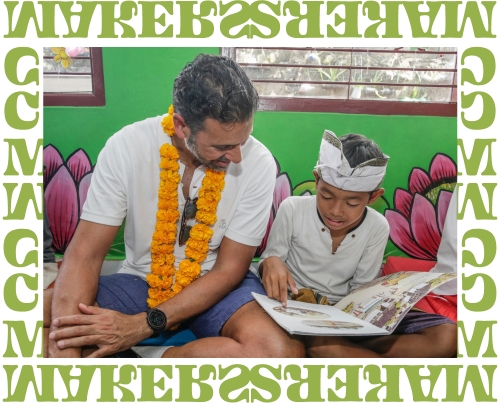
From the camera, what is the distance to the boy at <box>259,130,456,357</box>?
1940 millimetres

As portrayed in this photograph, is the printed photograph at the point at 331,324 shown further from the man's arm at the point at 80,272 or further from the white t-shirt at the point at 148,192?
the man's arm at the point at 80,272

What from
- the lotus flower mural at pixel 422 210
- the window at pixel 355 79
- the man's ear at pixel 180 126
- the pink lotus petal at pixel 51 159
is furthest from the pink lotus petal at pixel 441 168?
the pink lotus petal at pixel 51 159

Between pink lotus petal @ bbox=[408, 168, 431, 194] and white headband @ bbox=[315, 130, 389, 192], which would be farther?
pink lotus petal @ bbox=[408, 168, 431, 194]

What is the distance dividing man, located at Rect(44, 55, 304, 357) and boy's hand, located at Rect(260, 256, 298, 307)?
0.22 ft

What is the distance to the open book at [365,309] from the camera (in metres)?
1.62

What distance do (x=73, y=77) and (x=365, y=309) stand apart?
6.12 ft

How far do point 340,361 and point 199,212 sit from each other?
2.64 feet

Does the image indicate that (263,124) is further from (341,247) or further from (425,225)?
(425,225)

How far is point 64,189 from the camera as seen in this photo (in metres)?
2.82

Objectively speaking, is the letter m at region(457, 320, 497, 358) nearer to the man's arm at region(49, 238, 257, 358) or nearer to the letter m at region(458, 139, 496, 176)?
the letter m at region(458, 139, 496, 176)

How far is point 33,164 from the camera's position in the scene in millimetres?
1745

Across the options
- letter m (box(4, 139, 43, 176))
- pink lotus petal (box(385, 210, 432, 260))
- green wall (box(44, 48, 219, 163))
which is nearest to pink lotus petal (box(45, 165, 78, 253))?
green wall (box(44, 48, 219, 163))

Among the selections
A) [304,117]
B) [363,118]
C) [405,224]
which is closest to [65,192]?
[304,117]

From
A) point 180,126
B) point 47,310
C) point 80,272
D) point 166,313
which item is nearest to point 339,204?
point 180,126
